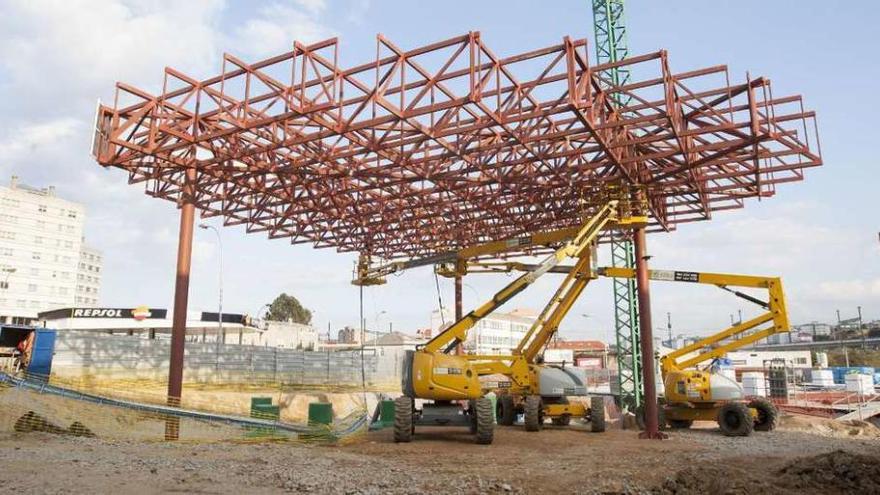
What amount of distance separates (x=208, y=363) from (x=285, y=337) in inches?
1789

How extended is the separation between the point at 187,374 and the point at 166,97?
20.2 m

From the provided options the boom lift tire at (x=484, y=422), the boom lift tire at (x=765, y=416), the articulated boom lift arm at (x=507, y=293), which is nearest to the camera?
the boom lift tire at (x=484, y=422)

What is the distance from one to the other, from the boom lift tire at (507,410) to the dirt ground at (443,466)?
3936 millimetres

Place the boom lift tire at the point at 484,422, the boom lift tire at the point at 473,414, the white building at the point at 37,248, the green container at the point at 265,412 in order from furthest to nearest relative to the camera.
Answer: the white building at the point at 37,248 < the green container at the point at 265,412 < the boom lift tire at the point at 473,414 < the boom lift tire at the point at 484,422

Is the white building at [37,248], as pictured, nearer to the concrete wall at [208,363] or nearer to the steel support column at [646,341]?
the concrete wall at [208,363]

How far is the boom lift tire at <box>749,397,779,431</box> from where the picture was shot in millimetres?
20969

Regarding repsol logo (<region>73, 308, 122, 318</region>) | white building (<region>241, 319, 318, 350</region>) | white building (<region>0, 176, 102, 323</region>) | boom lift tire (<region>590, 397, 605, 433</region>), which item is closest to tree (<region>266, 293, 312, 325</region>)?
white building (<region>241, 319, 318, 350</region>)

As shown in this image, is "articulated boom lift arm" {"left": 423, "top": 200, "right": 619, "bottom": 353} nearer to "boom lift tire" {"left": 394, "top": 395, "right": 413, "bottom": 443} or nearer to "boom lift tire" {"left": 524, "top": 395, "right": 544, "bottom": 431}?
"boom lift tire" {"left": 394, "top": 395, "right": 413, "bottom": 443}

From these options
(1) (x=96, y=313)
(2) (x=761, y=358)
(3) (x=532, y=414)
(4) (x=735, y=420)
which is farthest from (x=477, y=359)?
(2) (x=761, y=358)

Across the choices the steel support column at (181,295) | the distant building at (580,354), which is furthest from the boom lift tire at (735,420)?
the distant building at (580,354)

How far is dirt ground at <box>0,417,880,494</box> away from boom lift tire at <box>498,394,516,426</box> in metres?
3.94

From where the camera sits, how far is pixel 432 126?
17172 millimetres

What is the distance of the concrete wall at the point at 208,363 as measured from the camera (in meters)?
30.5

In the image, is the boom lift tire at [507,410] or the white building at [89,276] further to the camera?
the white building at [89,276]
